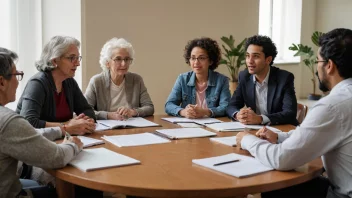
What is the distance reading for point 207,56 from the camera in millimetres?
3363

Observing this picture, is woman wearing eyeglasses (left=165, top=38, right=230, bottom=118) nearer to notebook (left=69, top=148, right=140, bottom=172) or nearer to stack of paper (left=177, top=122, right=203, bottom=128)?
stack of paper (left=177, top=122, right=203, bottom=128)

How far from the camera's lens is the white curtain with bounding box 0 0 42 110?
3.61 metres

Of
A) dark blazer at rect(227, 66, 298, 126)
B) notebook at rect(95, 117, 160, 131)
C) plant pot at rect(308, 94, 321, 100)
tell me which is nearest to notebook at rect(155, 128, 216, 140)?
notebook at rect(95, 117, 160, 131)

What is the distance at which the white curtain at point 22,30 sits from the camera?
→ 361 centimetres

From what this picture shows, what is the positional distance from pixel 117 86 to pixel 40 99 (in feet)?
2.86

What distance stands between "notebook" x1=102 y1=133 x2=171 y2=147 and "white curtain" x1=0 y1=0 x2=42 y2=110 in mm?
1899

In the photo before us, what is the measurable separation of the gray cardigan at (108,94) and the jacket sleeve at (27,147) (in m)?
1.36

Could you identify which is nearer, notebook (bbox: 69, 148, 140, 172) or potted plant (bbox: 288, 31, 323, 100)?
notebook (bbox: 69, 148, 140, 172)

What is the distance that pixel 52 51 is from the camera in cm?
254

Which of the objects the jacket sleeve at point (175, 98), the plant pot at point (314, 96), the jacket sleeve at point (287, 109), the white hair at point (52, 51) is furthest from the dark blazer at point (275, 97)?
the plant pot at point (314, 96)

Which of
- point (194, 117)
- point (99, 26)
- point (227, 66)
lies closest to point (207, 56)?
point (194, 117)

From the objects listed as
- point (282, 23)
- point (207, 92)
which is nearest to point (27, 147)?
point (207, 92)

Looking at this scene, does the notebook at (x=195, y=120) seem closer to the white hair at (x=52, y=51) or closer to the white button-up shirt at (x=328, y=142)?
the white hair at (x=52, y=51)

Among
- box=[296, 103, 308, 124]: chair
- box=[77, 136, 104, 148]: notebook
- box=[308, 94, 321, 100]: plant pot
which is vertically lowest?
box=[308, 94, 321, 100]: plant pot
